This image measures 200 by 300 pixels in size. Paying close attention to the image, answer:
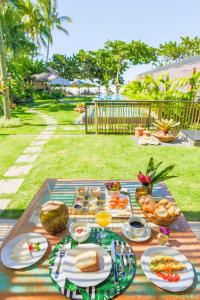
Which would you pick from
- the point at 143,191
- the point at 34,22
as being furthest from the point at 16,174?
the point at 34,22

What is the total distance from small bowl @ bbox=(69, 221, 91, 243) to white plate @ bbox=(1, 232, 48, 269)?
0.26m

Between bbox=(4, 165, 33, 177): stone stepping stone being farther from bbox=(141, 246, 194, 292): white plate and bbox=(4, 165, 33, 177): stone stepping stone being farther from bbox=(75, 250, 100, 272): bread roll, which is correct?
bbox=(141, 246, 194, 292): white plate

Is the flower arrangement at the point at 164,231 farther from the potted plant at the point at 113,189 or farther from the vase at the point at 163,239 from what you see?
the potted plant at the point at 113,189

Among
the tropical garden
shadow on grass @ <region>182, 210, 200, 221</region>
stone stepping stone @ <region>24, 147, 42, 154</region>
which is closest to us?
shadow on grass @ <region>182, 210, 200, 221</region>

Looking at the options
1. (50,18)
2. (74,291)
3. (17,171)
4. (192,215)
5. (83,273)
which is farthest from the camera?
(50,18)

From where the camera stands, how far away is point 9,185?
5016 millimetres

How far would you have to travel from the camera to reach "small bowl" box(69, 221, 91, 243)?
5.82 ft

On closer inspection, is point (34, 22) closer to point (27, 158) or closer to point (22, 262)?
point (27, 158)

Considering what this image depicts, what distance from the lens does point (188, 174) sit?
18.0 ft

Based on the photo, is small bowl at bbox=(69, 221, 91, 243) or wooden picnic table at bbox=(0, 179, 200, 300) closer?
wooden picnic table at bbox=(0, 179, 200, 300)

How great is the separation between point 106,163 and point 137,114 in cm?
415

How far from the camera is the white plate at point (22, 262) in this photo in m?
1.58

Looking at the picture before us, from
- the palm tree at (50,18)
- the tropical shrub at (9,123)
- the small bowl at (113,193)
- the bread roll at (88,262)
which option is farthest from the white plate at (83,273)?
the palm tree at (50,18)

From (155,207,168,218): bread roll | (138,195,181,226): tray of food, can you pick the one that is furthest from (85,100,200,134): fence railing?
(155,207,168,218): bread roll
